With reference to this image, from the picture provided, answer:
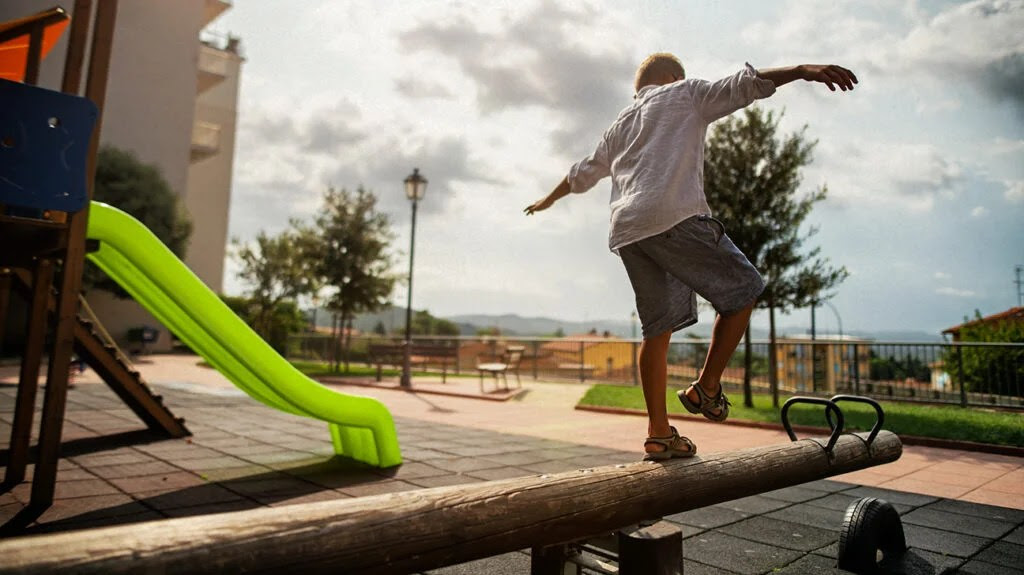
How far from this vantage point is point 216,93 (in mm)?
33875

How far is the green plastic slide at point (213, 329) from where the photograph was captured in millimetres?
3955

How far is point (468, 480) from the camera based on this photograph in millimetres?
4516

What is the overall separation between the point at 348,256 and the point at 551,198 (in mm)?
19462

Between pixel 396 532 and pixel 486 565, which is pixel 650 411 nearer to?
pixel 486 565

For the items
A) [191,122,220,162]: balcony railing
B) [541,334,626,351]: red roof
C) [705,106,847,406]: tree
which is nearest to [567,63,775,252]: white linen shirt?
[705,106,847,406]: tree

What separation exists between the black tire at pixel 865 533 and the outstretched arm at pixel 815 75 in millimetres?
1921

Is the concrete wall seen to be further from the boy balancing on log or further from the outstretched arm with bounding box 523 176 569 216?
the boy balancing on log

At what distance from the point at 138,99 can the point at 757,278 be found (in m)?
30.0

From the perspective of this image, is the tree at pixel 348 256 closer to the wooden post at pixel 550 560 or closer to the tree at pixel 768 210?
the tree at pixel 768 210

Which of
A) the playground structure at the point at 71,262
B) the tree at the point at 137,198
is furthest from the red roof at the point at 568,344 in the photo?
the tree at the point at 137,198

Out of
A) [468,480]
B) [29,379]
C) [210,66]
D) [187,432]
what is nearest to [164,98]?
[210,66]

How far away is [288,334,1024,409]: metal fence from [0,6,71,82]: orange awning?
1026 cm

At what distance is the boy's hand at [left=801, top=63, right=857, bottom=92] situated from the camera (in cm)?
232

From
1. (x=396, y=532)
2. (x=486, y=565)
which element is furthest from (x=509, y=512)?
(x=486, y=565)
